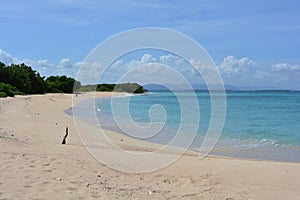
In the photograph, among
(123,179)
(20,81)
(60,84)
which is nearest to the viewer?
(123,179)

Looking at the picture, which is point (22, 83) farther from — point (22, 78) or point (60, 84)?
point (60, 84)

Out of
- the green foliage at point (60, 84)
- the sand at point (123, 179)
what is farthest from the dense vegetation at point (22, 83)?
the sand at point (123, 179)

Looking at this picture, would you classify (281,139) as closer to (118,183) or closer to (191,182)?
(191,182)

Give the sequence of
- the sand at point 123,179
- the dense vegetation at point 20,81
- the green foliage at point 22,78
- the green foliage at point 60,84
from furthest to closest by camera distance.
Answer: the green foliage at point 60,84
the green foliage at point 22,78
the dense vegetation at point 20,81
the sand at point 123,179

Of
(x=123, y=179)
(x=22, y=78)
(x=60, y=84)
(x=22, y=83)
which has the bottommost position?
(x=123, y=179)

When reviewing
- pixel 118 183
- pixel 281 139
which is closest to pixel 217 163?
pixel 118 183

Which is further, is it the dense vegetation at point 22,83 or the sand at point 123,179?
the dense vegetation at point 22,83

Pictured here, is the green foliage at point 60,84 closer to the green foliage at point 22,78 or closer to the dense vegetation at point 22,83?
the dense vegetation at point 22,83

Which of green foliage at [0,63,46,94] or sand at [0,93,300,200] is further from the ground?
green foliage at [0,63,46,94]

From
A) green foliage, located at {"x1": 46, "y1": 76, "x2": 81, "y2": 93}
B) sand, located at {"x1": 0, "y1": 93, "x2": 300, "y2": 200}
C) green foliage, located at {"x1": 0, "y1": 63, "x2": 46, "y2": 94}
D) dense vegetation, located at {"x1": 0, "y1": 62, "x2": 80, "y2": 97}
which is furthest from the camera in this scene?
green foliage, located at {"x1": 46, "y1": 76, "x2": 81, "y2": 93}

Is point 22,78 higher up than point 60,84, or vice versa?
point 60,84

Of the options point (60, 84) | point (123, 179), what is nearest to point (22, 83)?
point (60, 84)

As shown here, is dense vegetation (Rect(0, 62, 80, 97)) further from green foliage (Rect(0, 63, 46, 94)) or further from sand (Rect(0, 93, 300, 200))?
sand (Rect(0, 93, 300, 200))

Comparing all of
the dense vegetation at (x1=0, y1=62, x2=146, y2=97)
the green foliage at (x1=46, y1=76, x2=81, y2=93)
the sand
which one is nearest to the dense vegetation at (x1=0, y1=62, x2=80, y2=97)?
the dense vegetation at (x1=0, y1=62, x2=146, y2=97)
